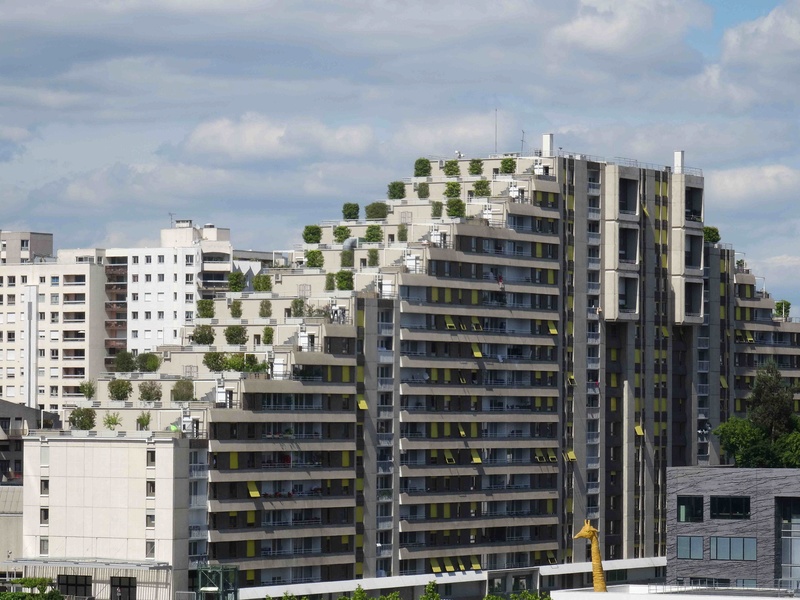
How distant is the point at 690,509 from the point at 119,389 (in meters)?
53.3

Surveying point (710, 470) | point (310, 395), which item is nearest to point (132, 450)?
point (310, 395)

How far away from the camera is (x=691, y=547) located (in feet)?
567

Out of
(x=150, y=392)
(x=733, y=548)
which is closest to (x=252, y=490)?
(x=150, y=392)

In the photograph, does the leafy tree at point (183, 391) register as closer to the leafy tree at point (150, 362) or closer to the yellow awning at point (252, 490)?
the yellow awning at point (252, 490)

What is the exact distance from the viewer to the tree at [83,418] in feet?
607

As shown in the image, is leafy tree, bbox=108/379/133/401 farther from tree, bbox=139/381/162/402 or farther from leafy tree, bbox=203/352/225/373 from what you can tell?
leafy tree, bbox=203/352/225/373

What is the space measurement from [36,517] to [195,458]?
15850 mm

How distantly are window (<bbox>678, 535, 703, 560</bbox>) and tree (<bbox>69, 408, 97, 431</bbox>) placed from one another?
53.1 metres

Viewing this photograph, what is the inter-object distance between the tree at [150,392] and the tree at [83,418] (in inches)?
195

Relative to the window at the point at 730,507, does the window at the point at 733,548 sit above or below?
below

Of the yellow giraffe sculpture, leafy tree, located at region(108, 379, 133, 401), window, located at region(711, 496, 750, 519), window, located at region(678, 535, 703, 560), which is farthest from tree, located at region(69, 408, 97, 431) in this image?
window, located at region(711, 496, 750, 519)

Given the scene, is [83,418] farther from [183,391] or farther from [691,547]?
[691,547]

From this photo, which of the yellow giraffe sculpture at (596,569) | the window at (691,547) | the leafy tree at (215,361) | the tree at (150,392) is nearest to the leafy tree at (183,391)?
the tree at (150,392)

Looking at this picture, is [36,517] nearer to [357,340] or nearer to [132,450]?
[132,450]
